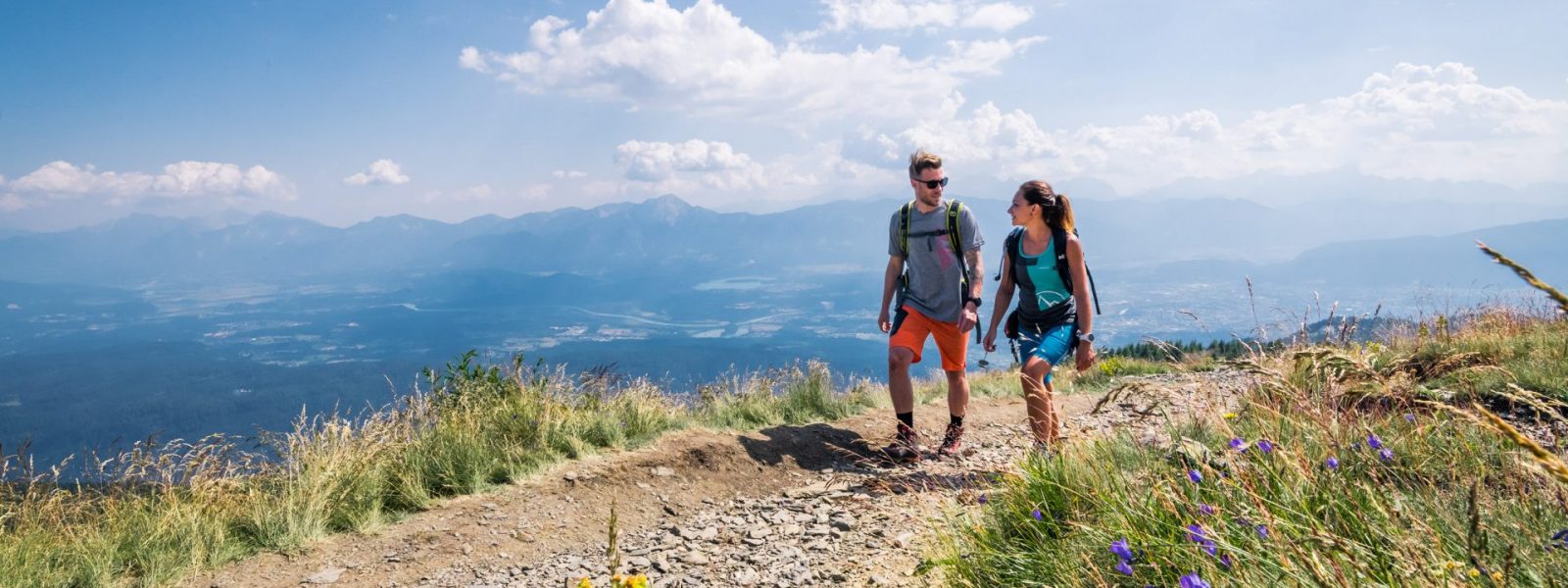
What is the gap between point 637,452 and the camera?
561 centimetres

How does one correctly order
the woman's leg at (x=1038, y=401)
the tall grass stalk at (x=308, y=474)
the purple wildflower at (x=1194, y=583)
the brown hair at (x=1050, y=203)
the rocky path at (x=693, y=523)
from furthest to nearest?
the brown hair at (x=1050, y=203), the woman's leg at (x=1038, y=401), the tall grass stalk at (x=308, y=474), the rocky path at (x=693, y=523), the purple wildflower at (x=1194, y=583)

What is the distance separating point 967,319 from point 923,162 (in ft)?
4.11

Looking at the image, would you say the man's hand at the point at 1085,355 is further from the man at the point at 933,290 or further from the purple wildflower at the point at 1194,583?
the purple wildflower at the point at 1194,583

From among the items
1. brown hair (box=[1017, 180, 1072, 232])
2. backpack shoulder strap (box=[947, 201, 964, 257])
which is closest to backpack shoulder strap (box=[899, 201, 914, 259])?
backpack shoulder strap (box=[947, 201, 964, 257])

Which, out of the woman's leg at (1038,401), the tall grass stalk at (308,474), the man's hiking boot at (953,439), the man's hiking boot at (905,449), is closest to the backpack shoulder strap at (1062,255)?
the woman's leg at (1038,401)

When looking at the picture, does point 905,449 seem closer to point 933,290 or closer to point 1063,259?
point 933,290

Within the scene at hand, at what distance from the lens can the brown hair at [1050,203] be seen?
A: 191 inches

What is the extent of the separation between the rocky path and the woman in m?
0.46

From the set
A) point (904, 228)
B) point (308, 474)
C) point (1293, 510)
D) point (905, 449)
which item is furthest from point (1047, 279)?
point (308, 474)

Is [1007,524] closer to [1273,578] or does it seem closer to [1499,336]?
[1273,578]

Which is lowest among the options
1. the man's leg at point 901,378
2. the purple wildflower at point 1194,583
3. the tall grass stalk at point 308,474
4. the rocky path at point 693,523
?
the rocky path at point 693,523

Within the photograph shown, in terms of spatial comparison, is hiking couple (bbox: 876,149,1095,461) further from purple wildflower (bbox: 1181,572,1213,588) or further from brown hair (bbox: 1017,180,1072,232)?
purple wildflower (bbox: 1181,572,1213,588)

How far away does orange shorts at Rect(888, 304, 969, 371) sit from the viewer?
557cm

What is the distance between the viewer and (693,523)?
4.59m
